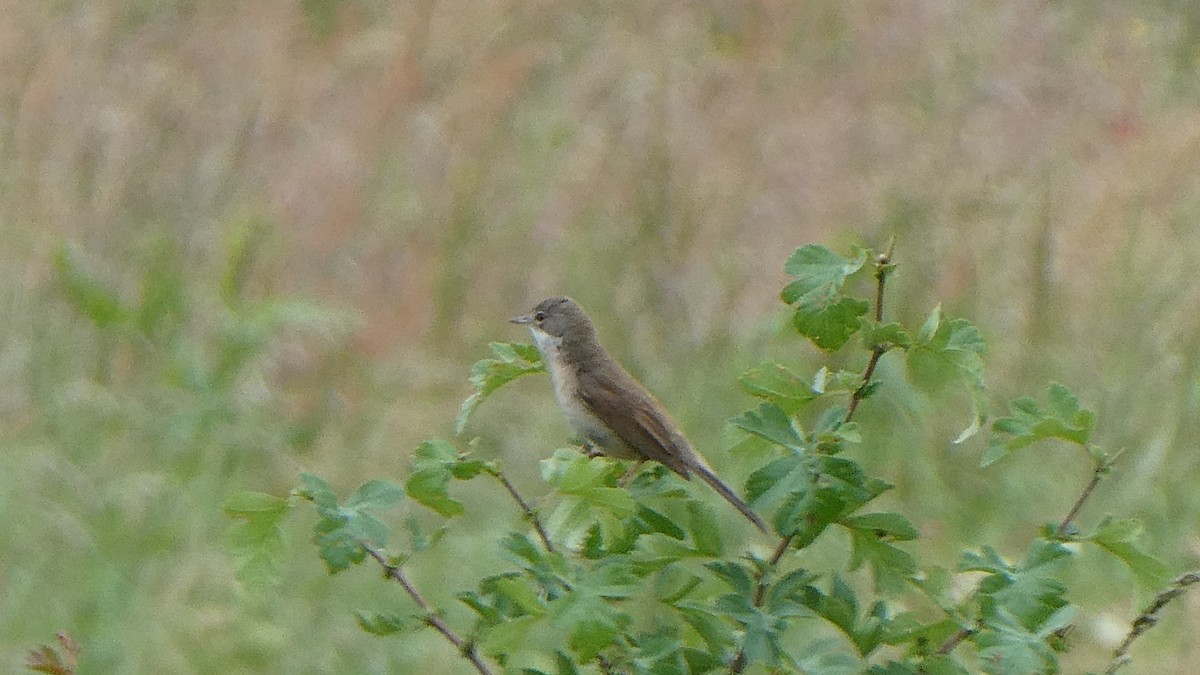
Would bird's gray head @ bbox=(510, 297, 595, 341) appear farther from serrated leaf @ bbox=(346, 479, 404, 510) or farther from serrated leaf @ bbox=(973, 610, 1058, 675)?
serrated leaf @ bbox=(973, 610, 1058, 675)

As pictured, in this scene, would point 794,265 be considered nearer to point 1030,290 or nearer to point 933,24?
point 1030,290

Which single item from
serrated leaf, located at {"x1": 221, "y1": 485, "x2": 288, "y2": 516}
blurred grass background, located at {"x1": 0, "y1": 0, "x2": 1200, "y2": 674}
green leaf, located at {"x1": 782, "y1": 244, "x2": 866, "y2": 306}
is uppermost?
blurred grass background, located at {"x1": 0, "y1": 0, "x2": 1200, "y2": 674}

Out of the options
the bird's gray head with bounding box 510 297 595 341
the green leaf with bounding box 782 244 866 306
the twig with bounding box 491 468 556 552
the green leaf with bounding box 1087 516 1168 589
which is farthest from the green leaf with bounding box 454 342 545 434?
the bird's gray head with bounding box 510 297 595 341

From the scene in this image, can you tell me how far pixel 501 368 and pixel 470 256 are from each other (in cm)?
449

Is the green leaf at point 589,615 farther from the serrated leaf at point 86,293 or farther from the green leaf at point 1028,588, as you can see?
the serrated leaf at point 86,293

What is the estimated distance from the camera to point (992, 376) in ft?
20.1

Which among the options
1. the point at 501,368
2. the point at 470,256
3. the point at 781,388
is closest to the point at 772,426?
the point at 781,388

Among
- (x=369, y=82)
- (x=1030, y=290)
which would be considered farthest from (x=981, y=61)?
(x=369, y=82)

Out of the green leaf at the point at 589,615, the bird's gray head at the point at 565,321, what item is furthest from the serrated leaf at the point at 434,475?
the bird's gray head at the point at 565,321

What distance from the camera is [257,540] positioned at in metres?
2.00

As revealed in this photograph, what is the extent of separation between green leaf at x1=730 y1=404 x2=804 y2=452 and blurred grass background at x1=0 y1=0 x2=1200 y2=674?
2752 millimetres

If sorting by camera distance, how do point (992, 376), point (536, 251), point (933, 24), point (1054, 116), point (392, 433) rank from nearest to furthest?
point (392, 433)
point (992, 376)
point (536, 251)
point (1054, 116)
point (933, 24)

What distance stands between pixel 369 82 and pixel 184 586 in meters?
3.30

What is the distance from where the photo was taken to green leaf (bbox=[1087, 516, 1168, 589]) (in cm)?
200
